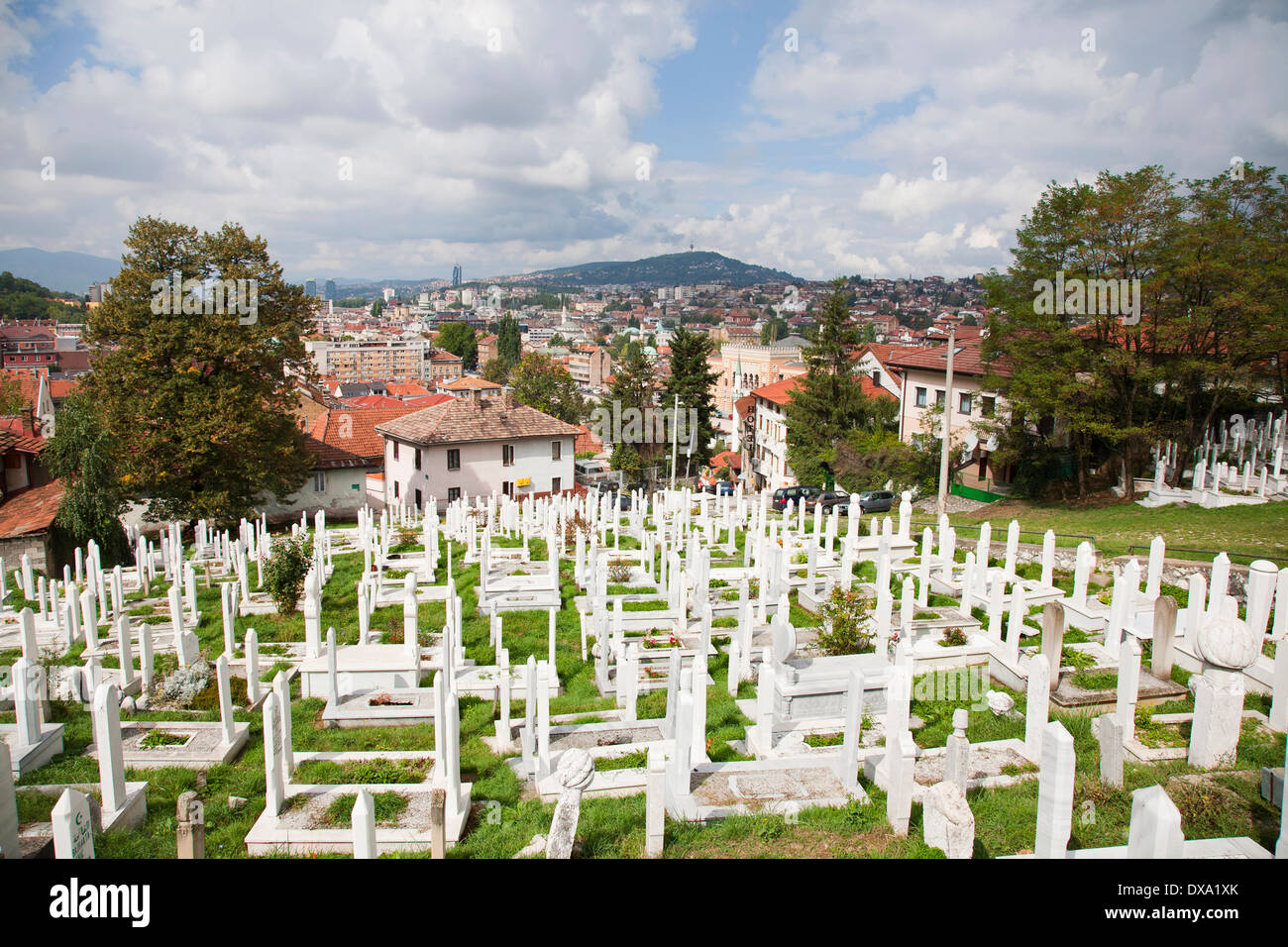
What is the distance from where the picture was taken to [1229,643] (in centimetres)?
639


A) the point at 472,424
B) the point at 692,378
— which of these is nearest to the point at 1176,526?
the point at 472,424

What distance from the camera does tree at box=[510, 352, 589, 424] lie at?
65.5 meters

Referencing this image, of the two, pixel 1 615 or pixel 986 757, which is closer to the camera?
pixel 986 757

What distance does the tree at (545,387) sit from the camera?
65500 millimetres

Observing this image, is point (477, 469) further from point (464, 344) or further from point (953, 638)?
point (464, 344)

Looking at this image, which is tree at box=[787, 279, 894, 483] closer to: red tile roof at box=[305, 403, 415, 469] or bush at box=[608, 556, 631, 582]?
red tile roof at box=[305, 403, 415, 469]

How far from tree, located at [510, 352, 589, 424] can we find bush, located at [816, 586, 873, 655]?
55693 mm

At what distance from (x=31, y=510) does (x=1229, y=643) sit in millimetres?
26923

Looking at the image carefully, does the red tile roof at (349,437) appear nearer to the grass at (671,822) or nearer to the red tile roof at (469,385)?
the red tile roof at (469,385)

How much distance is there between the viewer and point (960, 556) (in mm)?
14859

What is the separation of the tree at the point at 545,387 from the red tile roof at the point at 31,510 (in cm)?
4199
